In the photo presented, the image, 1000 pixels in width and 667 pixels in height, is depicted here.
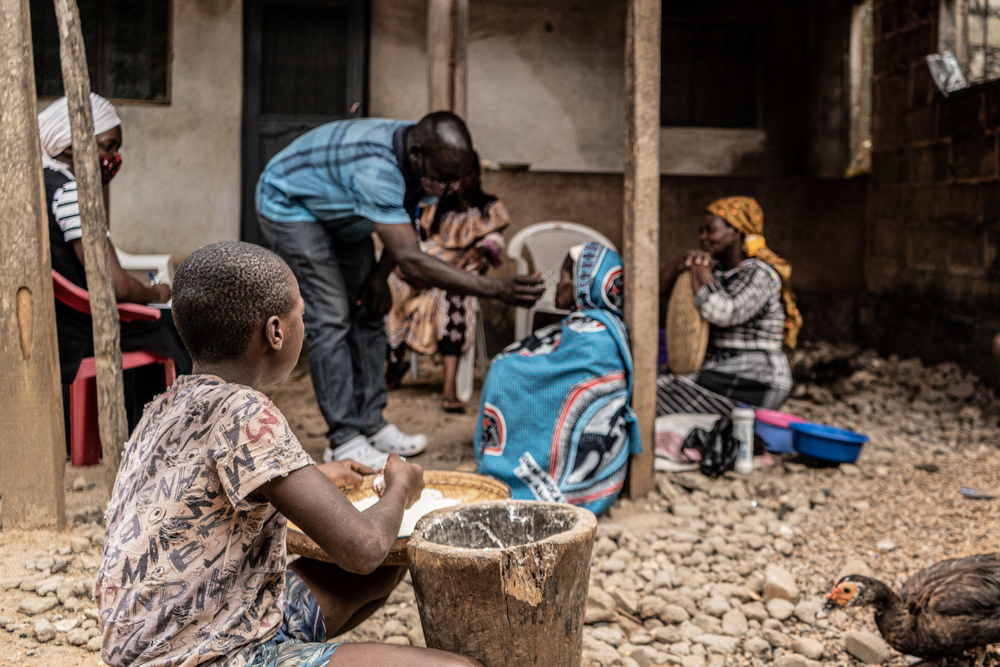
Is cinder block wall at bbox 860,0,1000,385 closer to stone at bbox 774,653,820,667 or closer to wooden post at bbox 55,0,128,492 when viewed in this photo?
stone at bbox 774,653,820,667

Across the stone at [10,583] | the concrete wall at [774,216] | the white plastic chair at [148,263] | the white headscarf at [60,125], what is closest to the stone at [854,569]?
the stone at [10,583]

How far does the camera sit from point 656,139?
3.42m

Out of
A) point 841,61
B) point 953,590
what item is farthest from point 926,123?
point 953,590

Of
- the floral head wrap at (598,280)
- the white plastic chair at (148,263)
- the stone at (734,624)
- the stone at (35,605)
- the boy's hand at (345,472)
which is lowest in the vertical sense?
the stone at (734,624)

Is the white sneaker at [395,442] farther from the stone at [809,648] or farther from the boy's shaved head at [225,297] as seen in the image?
the boy's shaved head at [225,297]

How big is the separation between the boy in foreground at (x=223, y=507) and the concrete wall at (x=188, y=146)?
5782 millimetres

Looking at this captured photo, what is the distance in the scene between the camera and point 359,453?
3.51 metres

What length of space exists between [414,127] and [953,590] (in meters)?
2.44

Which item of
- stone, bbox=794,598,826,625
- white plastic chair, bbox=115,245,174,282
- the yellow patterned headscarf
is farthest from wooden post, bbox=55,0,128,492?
the yellow patterned headscarf

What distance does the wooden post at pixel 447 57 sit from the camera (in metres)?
5.37

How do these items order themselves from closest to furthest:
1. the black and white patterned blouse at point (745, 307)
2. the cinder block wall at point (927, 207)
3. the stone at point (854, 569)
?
1. the stone at point (854, 569)
2. the black and white patterned blouse at point (745, 307)
3. the cinder block wall at point (927, 207)

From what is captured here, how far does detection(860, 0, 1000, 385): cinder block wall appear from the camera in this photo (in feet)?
18.4

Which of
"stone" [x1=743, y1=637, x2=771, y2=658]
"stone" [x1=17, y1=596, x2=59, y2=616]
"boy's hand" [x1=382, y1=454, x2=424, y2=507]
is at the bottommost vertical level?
"stone" [x1=743, y1=637, x2=771, y2=658]

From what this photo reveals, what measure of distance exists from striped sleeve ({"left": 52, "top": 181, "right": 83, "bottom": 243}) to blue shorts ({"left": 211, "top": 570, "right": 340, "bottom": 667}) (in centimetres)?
191
